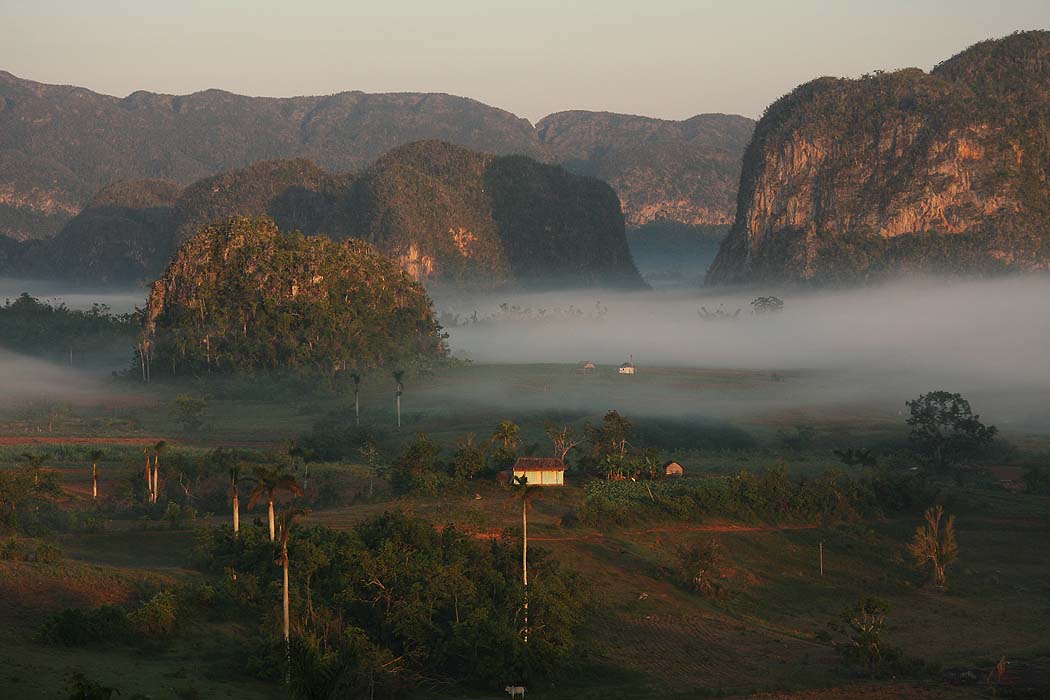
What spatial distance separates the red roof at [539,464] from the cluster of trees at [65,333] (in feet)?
284

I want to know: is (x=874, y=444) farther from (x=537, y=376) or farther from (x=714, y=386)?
(x=537, y=376)

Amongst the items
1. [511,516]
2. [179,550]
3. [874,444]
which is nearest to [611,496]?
[511,516]

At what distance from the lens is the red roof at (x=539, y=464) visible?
61969 mm

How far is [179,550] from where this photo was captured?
47.4 m

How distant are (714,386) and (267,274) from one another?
46.2 metres

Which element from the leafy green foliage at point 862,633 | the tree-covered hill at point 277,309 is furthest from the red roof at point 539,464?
the tree-covered hill at point 277,309

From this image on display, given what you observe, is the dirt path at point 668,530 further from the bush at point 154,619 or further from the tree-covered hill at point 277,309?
the tree-covered hill at point 277,309

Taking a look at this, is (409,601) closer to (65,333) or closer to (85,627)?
(85,627)

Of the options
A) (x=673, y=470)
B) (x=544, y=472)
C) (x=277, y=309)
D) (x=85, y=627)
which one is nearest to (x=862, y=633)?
(x=85, y=627)

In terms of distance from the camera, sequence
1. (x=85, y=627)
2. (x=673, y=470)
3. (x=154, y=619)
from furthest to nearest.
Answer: (x=673, y=470)
(x=154, y=619)
(x=85, y=627)

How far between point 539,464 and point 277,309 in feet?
236

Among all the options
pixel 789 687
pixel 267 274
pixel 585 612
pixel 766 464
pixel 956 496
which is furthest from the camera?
pixel 267 274

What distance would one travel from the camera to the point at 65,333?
146750 millimetres

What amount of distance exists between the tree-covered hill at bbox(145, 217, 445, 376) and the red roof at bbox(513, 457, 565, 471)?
61245 mm
